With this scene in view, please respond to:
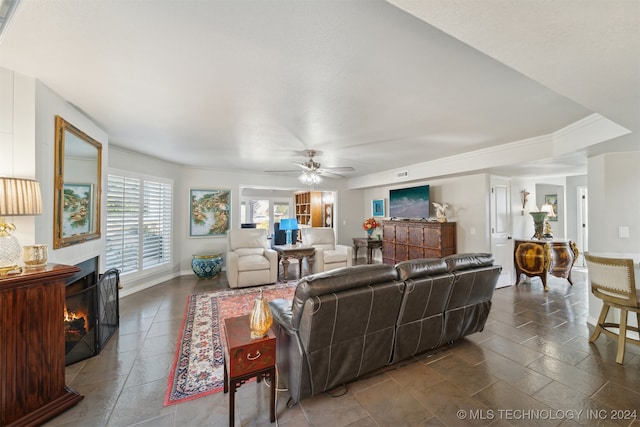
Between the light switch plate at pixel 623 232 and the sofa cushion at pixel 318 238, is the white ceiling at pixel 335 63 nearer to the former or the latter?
the light switch plate at pixel 623 232

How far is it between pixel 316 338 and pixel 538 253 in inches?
192

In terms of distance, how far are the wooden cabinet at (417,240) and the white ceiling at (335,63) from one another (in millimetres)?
2210

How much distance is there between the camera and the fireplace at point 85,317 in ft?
7.70

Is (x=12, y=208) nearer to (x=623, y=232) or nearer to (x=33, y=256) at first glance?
(x=33, y=256)

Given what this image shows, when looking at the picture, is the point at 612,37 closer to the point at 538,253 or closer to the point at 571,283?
the point at 538,253

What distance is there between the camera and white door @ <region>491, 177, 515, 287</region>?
4785 mm

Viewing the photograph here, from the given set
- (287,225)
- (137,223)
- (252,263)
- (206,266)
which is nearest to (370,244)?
(287,225)

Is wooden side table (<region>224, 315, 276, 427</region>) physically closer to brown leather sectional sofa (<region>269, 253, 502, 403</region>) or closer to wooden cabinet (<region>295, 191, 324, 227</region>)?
brown leather sectional sofa (<region>269, 253, 502, 403</region>)

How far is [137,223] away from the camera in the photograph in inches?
176

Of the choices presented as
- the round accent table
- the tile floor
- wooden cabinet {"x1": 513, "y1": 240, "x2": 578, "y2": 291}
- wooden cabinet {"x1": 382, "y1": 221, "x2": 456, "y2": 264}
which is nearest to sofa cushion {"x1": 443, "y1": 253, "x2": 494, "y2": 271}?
the tile floor

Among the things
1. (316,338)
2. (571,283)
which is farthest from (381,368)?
(571,283)

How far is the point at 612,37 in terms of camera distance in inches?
46.7

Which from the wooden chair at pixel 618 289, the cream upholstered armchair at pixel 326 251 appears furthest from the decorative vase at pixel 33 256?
the wooden chair at pixel 618 289

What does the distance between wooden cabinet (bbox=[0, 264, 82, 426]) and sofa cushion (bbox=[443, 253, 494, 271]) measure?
10.2ft
